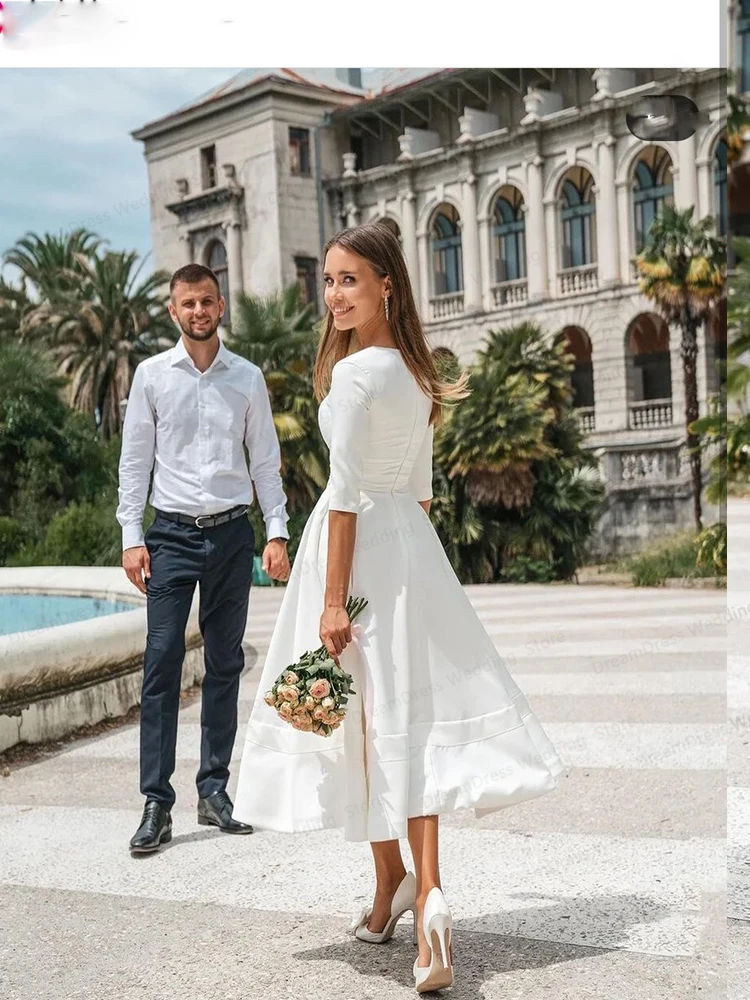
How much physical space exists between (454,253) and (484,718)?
593 centimetres

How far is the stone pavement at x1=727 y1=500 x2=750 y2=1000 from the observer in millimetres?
2389

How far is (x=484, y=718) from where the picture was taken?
2.31 metres

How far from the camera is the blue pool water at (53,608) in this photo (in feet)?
21.4

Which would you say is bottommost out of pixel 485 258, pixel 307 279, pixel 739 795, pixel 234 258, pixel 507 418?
pixel 739 795

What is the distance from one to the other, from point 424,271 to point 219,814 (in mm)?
4939

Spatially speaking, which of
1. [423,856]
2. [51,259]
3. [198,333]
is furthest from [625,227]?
[423,856]

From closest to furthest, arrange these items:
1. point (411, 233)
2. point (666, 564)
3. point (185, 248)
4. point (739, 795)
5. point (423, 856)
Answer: point (423, 856)
point (739, 795)
point (185, 248)
point (411, 233)
point (666, 564)

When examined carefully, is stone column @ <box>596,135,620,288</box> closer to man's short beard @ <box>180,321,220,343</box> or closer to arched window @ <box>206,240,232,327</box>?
arched window @ <box>206,240,232,327</box>

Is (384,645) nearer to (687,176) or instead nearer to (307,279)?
(307,279)

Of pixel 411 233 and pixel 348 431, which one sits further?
pixel 411 233

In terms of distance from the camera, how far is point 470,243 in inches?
323

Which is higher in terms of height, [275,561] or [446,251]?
A: [446,251]

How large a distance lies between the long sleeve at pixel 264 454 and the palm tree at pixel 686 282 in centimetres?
648

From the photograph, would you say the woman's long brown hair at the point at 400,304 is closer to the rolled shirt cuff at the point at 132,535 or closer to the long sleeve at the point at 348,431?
the long sleeve at the point at 348,431
